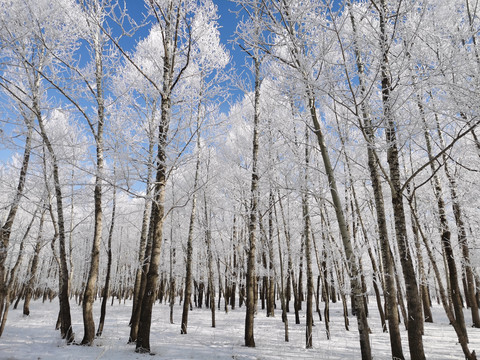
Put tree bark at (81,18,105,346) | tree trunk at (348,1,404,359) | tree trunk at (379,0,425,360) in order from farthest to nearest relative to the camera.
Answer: tree bark at (81,18,105,346) → tree trunk at (348,1,404,359) → tree trunk at (379,0,425,360)

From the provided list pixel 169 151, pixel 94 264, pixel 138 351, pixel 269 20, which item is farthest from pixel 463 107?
pixel 94 264

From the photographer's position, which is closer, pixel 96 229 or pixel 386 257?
pixel 386 257

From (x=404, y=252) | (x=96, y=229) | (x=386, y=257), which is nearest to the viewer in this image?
(x=404, y=252)

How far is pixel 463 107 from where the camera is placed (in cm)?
370

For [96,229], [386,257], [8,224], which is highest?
[8,224]

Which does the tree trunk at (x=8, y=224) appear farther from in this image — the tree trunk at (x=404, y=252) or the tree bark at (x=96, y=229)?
the tree trunk at (x=404, y=252)

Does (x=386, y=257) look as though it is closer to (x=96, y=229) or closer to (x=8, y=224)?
(x=96, y=229)

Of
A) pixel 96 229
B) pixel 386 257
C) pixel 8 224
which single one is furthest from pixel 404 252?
pixel 8 224

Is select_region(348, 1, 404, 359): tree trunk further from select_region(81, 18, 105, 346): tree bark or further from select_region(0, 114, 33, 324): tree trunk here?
select_region(0, 114, 33, 324): tree trunk

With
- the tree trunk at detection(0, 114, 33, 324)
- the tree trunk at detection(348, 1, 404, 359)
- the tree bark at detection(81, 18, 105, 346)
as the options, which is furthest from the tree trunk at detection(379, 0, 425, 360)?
the tree trunk at detection(0, 114, 33, 324)

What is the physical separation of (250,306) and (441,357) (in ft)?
14.7

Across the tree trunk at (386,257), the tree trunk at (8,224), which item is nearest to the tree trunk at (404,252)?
the tree trunk at (386,257)

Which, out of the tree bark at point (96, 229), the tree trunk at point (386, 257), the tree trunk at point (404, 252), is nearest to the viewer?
the tree trunk at point (404, 252)

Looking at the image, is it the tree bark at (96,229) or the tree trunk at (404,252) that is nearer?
the tree trunk at (404,252)
